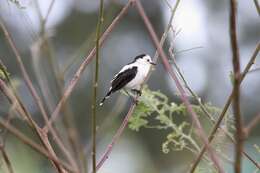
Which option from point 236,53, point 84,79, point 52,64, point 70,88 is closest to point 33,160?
point 70,88

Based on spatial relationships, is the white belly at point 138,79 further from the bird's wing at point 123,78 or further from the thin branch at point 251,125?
the thin branch at point 251,125

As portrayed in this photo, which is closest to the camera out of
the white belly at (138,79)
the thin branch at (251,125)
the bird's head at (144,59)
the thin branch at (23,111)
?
the thin branch at (251,125)

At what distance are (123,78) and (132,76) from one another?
0.08 m

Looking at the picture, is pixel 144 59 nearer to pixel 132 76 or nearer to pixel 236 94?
pixel 132 76

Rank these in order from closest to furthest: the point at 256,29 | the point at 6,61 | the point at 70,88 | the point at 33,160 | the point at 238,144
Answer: the point at 238,144
the point at 70,88
the point at 33,160
the point at 6,61
the point at 256,29

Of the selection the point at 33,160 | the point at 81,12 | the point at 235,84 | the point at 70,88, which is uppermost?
the point at 235,84

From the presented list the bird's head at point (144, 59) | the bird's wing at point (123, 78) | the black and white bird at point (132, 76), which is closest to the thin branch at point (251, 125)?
the black and white bird at point (132, 76)

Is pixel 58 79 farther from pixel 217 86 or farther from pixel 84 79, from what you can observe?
pixel 84 79

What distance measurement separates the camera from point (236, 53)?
1129 millimetres

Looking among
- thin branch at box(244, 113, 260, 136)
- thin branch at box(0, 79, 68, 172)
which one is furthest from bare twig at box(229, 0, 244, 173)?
thin branch at box(0, 79, 68, 172)

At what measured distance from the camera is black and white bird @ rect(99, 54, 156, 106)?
439cm

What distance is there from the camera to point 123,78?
454 cm

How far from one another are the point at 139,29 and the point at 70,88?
17.3 metres

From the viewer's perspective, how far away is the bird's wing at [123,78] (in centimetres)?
443
